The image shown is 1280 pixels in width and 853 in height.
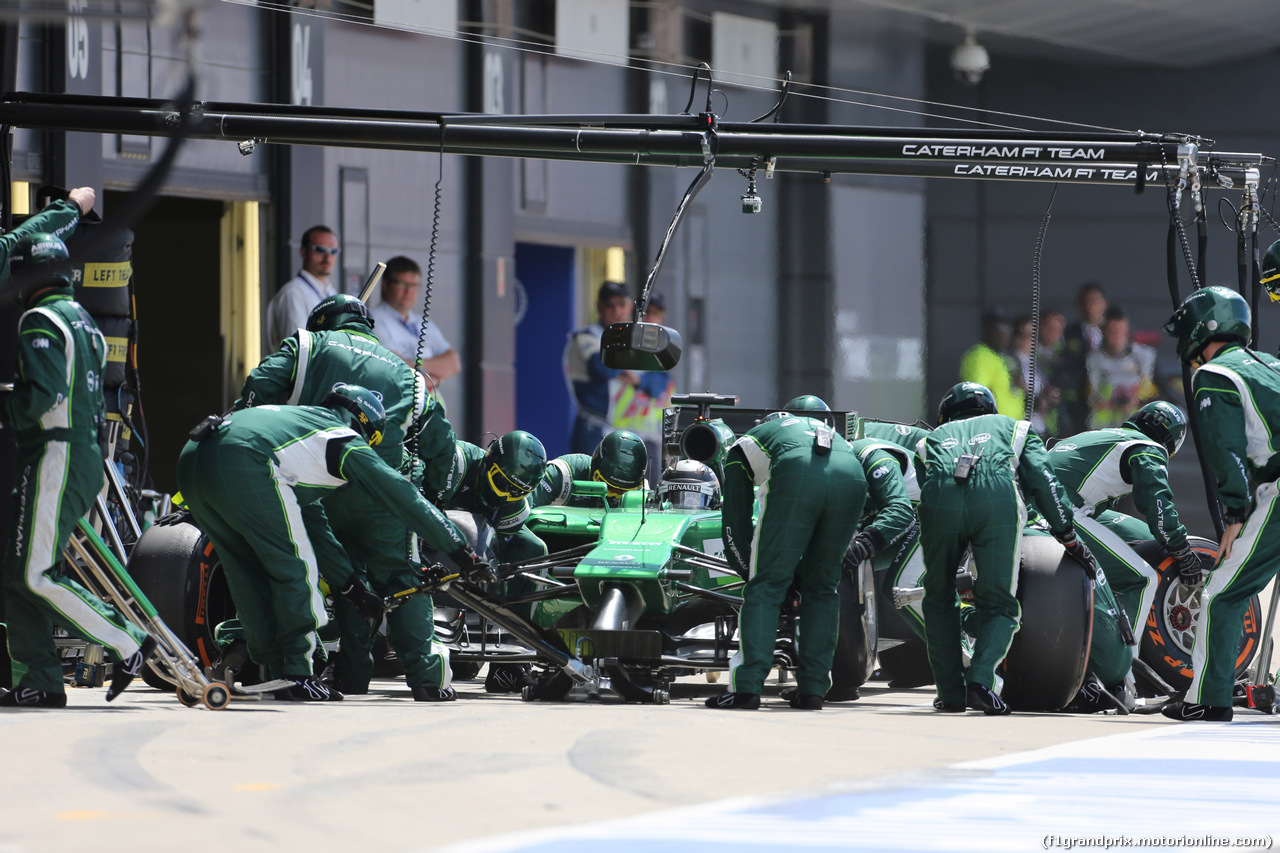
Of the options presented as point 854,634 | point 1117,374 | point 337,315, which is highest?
point 337,315

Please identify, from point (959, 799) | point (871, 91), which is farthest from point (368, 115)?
point (871, 91)

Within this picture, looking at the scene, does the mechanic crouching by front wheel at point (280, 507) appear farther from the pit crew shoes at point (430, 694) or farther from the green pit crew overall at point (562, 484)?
the green pit crew overall at point (562, 484)

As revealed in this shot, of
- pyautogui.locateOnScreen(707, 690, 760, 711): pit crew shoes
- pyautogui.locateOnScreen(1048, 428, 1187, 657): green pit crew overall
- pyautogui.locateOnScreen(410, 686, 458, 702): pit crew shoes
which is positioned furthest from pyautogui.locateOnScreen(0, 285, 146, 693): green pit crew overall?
pyautogui.locateOnScreen(1048, 428, 1187, 657): green pit crew overall

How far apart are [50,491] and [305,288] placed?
5.09 metres

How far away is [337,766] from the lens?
5379 millimetres

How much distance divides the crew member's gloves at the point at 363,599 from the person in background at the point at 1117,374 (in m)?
10.6

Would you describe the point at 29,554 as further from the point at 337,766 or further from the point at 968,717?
the point at 968,717

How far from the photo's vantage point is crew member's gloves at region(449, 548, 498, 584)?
7.98 meters

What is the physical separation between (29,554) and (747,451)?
3.16 metres

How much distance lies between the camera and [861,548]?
864cm

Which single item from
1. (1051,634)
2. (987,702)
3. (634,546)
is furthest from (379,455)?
(1051,634)

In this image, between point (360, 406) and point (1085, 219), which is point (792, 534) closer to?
point (360, 406)

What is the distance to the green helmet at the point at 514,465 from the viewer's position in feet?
30.2

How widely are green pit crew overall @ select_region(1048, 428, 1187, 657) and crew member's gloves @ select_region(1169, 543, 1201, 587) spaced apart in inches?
4.3
